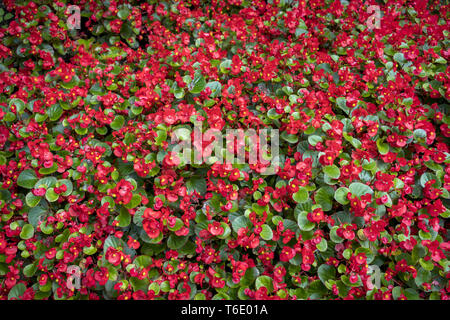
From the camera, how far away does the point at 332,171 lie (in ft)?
5.12

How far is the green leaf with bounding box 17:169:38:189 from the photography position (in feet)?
5.30

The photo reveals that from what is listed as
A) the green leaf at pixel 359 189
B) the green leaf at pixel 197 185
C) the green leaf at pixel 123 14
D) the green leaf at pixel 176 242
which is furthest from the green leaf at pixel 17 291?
the green leaf at pixel 123 14

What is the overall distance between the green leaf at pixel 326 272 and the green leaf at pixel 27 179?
1.46m

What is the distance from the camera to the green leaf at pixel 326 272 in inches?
56.8

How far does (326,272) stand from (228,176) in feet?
2.08

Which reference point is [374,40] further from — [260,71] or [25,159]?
[25,159]

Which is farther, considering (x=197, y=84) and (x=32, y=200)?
(x=197, y=84)

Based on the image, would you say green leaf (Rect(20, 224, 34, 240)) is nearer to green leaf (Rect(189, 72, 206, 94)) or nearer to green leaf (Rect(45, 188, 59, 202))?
green leaf (Rect(45, 188, 59, 202))

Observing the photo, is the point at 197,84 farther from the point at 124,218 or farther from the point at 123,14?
the point at 123,14

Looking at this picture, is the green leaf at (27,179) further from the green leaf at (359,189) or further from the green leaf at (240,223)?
the green leaf at (359,189)

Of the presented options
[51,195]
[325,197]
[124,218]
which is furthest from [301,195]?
[51,195]

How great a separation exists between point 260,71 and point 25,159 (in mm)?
1448

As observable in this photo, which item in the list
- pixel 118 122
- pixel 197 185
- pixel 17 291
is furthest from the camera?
pixel 118 122

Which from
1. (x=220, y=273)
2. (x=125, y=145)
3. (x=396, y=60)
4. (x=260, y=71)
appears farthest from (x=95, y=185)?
(x=396, y=60)
